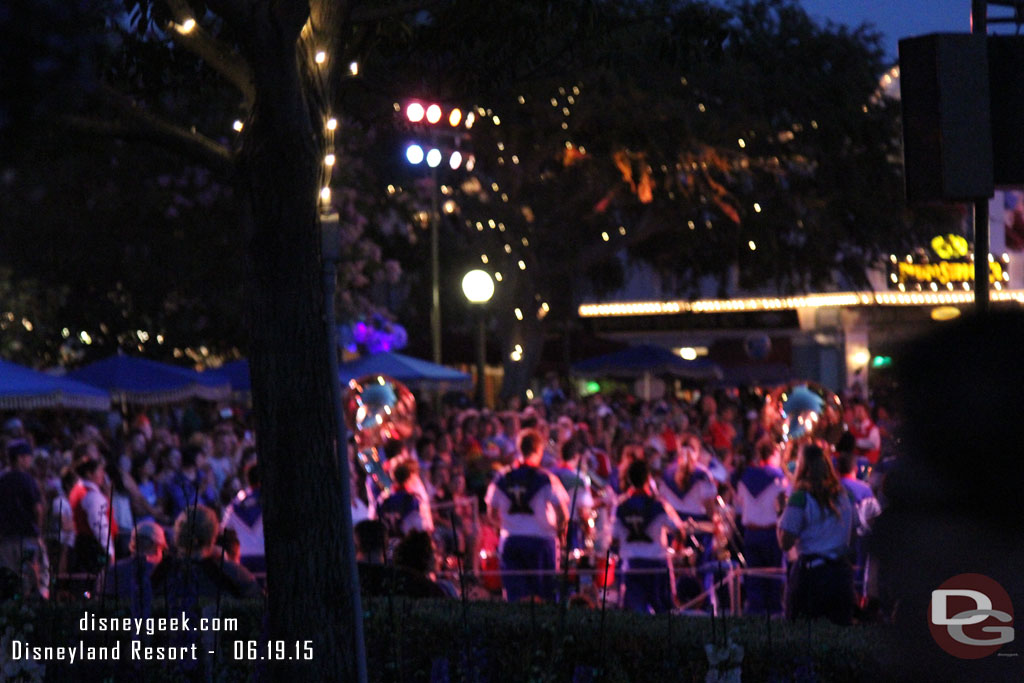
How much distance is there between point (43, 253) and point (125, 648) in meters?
23.6

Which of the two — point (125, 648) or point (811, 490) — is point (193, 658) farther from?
point (811, 490)

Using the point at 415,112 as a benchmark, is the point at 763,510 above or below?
below

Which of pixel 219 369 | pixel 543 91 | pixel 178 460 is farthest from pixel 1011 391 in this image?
pixel 219 369

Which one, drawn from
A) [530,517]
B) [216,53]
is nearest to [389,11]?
[216,53]

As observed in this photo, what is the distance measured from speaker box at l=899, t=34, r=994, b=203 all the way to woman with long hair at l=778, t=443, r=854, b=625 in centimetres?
444

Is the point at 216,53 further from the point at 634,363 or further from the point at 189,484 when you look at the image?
the point at 634,363

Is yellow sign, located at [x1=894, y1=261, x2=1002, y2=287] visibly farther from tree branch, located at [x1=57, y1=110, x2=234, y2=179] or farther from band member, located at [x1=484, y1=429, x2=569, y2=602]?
tree branch, located at [x1=57, y1=110, x2=234, y2=179]

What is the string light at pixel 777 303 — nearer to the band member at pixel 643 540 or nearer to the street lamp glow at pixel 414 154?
the street lamp glow at pixel 414 154

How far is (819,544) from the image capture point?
9789 millimetres

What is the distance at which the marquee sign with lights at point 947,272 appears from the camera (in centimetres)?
Result: 3950

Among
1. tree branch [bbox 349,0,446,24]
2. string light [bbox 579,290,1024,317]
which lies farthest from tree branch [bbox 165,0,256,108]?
string light [bbox 579,290,1024,317]

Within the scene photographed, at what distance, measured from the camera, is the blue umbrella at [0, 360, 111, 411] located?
1714 cm

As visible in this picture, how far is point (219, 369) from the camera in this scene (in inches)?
921

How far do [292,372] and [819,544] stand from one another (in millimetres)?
4951
